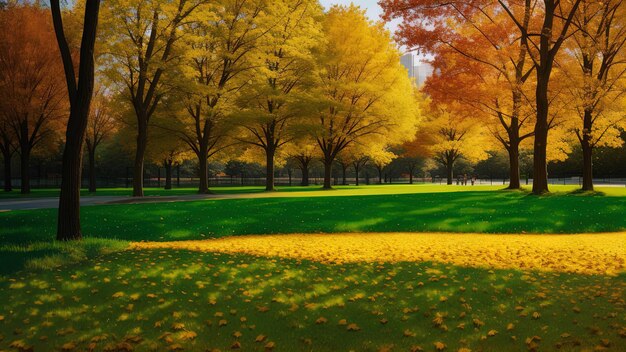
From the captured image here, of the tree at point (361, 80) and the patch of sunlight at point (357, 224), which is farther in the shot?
the tree at point (361, 80)

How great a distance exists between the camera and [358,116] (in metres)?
36.6

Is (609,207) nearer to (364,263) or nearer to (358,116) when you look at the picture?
(364,263)

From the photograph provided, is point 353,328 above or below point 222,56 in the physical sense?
below

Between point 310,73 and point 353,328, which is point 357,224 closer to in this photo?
point 353,328

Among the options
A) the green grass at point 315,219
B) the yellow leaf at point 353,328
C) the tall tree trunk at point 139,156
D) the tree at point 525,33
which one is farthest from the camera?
the tall tree trunk at point 139,156

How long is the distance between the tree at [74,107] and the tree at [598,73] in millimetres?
21767

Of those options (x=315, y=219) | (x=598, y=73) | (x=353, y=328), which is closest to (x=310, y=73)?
(x=598, y=73)

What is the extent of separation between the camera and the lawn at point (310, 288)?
5.16m

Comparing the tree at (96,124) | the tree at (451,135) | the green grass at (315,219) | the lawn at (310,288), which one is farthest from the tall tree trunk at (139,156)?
the tree at (451,135)

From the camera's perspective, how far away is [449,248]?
11.4 meters

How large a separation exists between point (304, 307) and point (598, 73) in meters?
26.7

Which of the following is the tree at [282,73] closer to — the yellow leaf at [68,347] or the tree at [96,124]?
the tree at [96,124]

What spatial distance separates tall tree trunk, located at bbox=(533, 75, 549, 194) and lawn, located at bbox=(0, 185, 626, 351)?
7.81 meters

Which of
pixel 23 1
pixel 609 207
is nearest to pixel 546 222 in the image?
pixel 609 207
